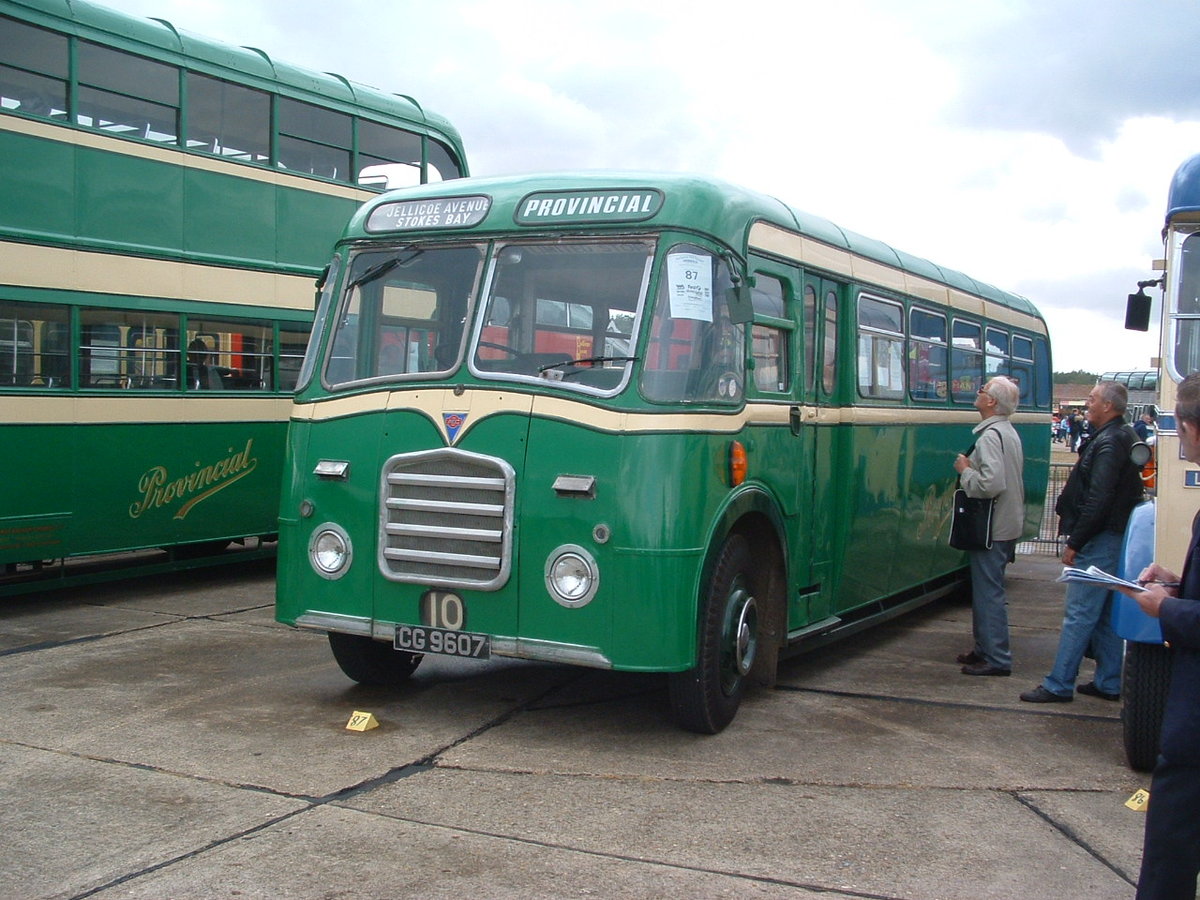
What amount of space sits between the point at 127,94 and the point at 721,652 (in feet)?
24.3

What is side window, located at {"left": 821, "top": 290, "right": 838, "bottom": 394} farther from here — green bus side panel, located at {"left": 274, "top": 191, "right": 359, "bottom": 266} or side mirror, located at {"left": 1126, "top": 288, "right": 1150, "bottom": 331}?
green bus side panel, located at {"left": 274, "top": 191, "right": 359, "bottom": 266}

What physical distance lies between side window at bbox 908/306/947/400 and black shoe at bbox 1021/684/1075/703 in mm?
2818

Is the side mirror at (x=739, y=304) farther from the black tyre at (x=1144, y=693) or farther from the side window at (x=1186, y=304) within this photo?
the black tyre at (x=1144, y=693)

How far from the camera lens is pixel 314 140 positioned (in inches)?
499

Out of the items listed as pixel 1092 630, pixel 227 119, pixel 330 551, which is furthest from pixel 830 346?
pixel 227 119

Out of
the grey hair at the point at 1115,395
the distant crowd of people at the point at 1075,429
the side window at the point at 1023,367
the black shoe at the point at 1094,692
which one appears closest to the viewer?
the grey hair at the point at 1115,395

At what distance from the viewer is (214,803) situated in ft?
17.9

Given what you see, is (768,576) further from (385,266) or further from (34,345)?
(34,345)

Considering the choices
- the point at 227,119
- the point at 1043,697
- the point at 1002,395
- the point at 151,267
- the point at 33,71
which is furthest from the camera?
the point at 227,119

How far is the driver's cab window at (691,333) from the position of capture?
6324mm

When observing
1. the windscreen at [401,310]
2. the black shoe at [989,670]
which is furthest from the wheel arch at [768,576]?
the windscreen at [401,310]

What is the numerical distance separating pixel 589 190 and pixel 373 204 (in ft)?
4.68

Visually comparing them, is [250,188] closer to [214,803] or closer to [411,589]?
[411,589]

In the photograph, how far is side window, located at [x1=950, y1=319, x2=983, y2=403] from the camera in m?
11.0
